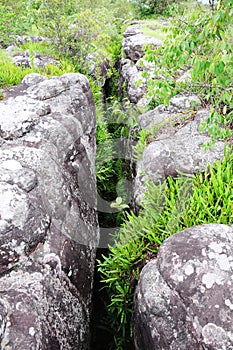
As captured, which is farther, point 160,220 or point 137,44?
point 137,44

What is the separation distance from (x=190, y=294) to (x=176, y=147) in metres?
2.63

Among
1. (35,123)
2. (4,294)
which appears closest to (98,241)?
(35,123)

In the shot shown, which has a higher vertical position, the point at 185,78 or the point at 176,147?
the point at 185,78

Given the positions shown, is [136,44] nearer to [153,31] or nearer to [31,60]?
[153,31]

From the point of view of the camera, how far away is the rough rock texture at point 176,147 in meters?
4.49

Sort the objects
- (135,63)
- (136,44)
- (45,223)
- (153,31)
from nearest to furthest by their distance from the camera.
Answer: (45,223), (135,63), (136,44), (153,31)

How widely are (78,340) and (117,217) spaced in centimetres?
286

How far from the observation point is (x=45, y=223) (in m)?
3.20

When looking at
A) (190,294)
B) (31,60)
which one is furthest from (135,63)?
(190,294)

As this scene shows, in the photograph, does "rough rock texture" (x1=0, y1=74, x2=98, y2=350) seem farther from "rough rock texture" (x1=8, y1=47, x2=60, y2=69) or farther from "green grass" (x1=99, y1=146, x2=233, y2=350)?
"rough rock texture" (x1=8, y1=47, x2=60, y2=69)

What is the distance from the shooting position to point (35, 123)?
4188mm

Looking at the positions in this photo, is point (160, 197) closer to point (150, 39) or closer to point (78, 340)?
point (78, 340)

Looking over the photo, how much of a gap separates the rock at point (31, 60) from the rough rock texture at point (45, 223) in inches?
86.7

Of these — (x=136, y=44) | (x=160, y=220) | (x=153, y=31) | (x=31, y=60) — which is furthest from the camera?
(x=153, y=31)
